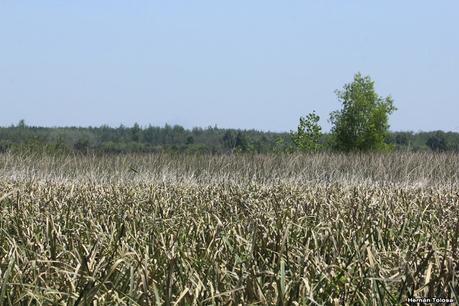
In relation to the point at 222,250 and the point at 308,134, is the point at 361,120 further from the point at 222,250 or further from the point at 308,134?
the point at 222,250

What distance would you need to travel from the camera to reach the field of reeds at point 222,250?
385cm

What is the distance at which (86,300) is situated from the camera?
3574 mm

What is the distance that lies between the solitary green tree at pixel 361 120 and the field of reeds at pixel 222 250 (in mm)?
31474

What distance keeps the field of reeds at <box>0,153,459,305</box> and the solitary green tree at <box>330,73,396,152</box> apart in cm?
3147

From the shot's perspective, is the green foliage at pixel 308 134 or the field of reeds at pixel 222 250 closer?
the field of reeds at pixel 222 250

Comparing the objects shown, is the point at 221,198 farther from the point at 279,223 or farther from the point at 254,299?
the point at 254,299

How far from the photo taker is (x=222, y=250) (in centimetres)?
546

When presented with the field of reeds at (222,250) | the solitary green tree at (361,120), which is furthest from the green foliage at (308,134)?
the field of reeds at (222,250)

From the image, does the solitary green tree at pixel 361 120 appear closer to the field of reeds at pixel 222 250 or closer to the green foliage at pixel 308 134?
the green foliage at pixel 308 134

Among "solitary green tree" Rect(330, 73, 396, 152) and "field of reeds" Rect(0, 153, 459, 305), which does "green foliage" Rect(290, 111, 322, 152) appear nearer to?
"solitary green tree" Rect(330, 73, 396, 152)

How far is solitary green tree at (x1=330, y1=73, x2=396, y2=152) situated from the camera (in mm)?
42188

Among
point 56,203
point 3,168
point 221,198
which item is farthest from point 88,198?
point 3,168

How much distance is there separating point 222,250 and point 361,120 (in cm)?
3770

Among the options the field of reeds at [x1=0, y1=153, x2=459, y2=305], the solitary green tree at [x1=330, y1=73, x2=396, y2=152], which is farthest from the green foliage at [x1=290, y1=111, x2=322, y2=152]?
the field of reeds at [x1=0, y1=153, x2=459, y2=305]
